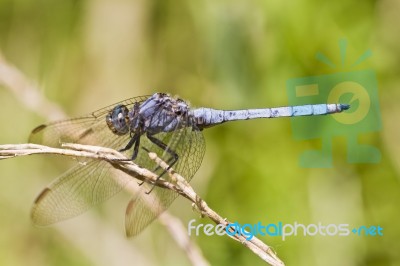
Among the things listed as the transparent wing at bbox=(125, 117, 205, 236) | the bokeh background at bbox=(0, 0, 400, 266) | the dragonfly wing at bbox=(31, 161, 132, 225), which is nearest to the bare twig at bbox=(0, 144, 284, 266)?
the transparent wing at bbox=(125, 117, 205, 236)

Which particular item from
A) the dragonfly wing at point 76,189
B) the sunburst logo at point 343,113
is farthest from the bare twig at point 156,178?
the sunburst logo at point 343,113

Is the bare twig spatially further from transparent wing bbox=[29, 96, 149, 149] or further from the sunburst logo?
the sunburst logo

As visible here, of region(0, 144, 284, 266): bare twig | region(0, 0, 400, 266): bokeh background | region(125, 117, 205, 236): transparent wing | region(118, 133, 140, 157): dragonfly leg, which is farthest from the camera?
region(0, 0, 400, 266): bokeh background

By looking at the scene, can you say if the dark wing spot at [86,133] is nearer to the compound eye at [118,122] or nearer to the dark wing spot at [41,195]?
the compound eye at [118,122]

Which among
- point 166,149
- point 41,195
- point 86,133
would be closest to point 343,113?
point 166,149

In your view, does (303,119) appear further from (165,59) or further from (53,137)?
(53,137)

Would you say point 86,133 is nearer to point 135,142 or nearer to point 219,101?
point 135,142

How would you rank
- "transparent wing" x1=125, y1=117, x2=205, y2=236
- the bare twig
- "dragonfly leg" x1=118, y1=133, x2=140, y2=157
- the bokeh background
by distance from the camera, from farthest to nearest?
the bokeh background < "dragonfly leg" x1=118, y1=133, x2=140, y2=157 < "transparent wing" x1=125, y1=117, x2=205, y2=236 < the bare twig
